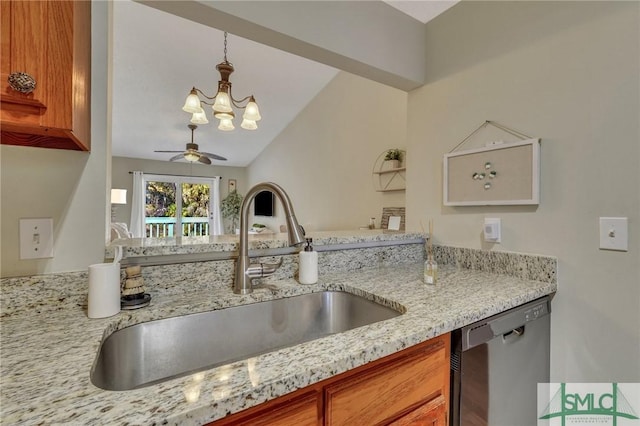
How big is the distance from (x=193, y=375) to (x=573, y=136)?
142cm

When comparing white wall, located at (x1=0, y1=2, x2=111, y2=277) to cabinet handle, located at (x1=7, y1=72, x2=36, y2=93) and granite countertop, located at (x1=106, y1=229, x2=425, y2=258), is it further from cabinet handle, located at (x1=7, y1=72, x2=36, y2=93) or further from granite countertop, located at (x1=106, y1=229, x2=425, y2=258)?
cabinet handle, located at (x1=7, y1=72, x2=36, y2=93)

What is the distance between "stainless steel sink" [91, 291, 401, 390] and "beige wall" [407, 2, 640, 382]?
750mm

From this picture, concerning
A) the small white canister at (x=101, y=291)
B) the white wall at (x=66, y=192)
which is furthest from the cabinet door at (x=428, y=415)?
the white wall at (x=66, y=192)

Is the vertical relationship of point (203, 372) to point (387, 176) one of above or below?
below

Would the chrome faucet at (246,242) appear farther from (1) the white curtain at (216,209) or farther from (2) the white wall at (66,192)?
(1) the white curtain at (216,209)

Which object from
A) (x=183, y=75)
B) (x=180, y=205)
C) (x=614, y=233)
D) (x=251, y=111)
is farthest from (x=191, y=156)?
(x=614, y=233)

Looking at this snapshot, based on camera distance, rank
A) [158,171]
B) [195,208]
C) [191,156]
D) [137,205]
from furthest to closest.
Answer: [195,208], [158,171], [137,205], [191,156]

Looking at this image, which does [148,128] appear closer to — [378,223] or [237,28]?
[378,223]

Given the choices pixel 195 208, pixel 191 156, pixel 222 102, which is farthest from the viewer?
pixel 195 208

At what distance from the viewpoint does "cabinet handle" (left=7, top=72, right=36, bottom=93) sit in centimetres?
54

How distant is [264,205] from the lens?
6055 mm

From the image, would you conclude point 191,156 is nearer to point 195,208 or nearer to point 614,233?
point 195,208

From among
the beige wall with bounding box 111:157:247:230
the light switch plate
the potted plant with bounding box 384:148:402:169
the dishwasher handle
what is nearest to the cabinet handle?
the dishwasher handle

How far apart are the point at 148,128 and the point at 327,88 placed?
2.97 meters
